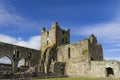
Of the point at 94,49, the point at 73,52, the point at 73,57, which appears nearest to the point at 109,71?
the point at 94,49

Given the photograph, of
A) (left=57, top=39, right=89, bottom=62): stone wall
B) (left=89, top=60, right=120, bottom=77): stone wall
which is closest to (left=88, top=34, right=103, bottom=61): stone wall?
(left=57, top=39, right=89, bottom=62): stone wall

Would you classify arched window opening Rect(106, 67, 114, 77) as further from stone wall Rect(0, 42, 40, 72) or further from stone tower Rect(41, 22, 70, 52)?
stone wall Rect(0, 42, 40, 72)

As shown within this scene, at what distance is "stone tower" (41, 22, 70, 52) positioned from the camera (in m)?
39.3

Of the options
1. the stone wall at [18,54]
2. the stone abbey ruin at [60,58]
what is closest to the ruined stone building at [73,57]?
the stone abbey ruin at [60,58]

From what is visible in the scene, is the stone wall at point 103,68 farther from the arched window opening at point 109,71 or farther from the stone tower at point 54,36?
the stone tower at point 54,36

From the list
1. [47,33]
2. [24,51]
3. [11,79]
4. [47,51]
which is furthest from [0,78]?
[47,33]

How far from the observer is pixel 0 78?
21.6 metres

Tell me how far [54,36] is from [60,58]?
5603 mm

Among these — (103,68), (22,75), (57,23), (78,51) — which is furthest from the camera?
(57,23)

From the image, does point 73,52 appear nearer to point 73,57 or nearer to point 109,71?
point 73,57

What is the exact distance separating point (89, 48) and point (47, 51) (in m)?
10.4

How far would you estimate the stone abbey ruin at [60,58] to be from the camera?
95.2 ft

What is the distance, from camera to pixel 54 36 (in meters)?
39.3

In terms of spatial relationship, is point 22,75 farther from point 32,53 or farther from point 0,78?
point 32,53
